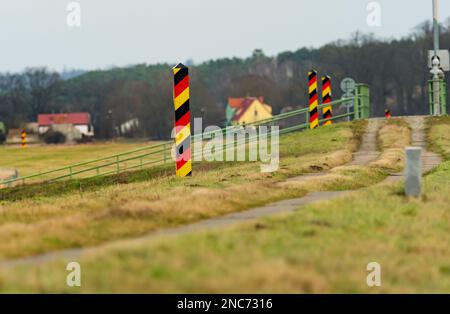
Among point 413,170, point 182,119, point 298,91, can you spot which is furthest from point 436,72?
point 298,91

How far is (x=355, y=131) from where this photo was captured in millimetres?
33938

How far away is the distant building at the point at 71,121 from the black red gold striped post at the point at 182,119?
133 m

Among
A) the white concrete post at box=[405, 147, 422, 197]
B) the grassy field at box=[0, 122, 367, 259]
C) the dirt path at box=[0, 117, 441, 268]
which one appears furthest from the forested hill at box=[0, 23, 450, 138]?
the white concrete post at box=[405, 147, 422, 197]

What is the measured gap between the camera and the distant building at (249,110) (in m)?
161

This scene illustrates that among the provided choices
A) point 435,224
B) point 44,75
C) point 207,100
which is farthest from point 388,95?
point 435,224

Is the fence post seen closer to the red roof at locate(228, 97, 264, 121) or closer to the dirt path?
the dirt path

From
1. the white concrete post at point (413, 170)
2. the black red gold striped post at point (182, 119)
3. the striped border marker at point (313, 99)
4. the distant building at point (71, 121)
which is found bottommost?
the white concrete post at point (413, 170)

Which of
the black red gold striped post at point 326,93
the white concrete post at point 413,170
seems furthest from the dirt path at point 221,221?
the black red gold striped post at point 326,93

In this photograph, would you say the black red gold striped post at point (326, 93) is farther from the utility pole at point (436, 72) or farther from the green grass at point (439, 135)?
the utility pole at point (436, 72)

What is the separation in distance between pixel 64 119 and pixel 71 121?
3.68 metres

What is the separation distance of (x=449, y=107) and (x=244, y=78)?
86888mm

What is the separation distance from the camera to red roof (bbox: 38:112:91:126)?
16000 centimetres

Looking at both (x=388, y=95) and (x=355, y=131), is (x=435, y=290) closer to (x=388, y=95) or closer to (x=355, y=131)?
(x=355, y=131)
